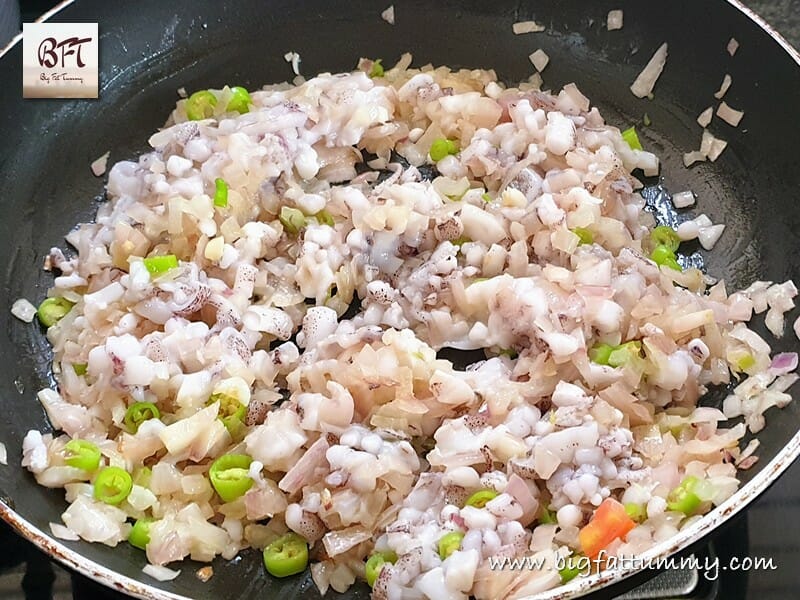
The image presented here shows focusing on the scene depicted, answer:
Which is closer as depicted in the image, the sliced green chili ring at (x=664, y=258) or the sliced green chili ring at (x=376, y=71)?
the sliced green chili ring at (x=664, y=258)

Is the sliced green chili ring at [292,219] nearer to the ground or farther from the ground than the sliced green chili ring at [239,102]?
nearer to the ground

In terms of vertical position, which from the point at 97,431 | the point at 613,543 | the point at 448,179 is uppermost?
the point at 448,179

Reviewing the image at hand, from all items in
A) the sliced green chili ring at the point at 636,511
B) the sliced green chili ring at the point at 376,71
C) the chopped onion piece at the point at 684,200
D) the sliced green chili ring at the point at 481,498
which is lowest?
the sliced green chili ring at the point at 481,498

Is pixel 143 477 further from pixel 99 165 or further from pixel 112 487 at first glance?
pixel 99 165

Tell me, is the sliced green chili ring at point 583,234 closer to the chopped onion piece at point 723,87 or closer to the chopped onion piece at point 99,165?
the chopped onion piece at point 723,87

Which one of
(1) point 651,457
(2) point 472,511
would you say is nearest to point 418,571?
(2) point 472,511

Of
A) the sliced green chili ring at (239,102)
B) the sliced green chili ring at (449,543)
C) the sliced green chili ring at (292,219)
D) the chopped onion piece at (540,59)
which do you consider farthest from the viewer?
the chopped onion piece at (540,59)

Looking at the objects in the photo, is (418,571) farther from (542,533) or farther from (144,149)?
(144,149)

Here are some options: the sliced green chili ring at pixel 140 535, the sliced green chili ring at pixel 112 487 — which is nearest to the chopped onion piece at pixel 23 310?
the sliced green chili ring at pixel 112 487
